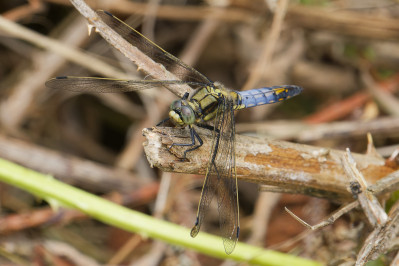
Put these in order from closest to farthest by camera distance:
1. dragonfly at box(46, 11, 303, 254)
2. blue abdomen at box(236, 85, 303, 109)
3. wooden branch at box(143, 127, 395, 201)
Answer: wooden branch at box(143, 127, 395, 201), dragonfly at box(46, 11, 303, 254), blue abdomen at box(236, 85, 303, 109)

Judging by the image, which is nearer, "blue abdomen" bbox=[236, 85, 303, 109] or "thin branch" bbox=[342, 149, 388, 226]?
"thin branch" bbox=[342, 149, 388, 226]

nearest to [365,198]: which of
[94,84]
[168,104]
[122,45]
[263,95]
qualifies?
[263,95]

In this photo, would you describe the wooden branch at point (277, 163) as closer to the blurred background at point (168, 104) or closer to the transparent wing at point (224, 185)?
the transparent wing at point (224, 185)

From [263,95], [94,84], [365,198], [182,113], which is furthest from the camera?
[263,95]

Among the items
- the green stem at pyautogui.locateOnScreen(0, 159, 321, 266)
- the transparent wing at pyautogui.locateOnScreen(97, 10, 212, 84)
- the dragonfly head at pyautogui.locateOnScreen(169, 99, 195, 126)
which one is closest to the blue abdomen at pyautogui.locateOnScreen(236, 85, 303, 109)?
the transparent wing at pyautogui.locateOnScreen(97, 10, 212, 84)

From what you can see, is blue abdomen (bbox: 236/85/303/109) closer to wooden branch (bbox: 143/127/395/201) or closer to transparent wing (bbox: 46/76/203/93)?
transparent wing (bbox: 46/76/203/93)

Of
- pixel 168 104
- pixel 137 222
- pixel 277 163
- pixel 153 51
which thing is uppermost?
pixel 168 104

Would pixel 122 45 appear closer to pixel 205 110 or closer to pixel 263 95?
pixel 205 110
